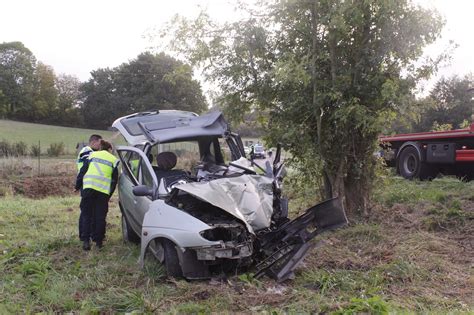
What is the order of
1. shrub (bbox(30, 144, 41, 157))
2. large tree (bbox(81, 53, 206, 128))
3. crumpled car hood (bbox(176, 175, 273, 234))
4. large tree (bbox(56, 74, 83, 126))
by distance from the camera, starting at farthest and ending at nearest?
large tree (bbox(56, 74, 83, 126))
large tree (bbox(81, 53, 206, 128))
shrub (bbox(30, 144, 41, 157))
crumpled car hood (bbox(176, 175, 273, 234))

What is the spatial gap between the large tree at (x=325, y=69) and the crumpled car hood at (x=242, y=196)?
6.61ft

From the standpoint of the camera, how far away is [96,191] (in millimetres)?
7395

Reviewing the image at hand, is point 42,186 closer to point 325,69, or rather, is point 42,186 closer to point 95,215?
point 95,215

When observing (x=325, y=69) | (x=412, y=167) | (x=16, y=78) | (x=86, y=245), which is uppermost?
(x=16, y=78)

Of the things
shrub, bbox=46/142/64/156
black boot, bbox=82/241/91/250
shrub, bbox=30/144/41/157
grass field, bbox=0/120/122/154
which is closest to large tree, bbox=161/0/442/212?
black boot, bbox=82/241/91/250

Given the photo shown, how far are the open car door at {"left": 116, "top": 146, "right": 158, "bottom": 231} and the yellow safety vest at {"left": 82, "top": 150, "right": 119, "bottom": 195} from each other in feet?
0.66

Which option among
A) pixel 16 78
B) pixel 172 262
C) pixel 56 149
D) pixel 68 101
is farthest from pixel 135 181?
pixel 16 78

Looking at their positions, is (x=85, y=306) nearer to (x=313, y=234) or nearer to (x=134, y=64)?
(x=313, y=234)

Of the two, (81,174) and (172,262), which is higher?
(81,174)

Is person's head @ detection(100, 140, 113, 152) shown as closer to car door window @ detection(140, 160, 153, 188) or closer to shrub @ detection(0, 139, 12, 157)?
car door window @ detection(140, 160, 153, 188)

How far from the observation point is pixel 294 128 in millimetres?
8086

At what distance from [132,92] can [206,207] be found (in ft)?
197

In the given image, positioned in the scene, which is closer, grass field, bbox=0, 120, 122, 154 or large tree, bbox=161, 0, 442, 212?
large tree, bbox=161, 0, 442, 212

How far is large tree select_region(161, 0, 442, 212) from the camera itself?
298 inches
